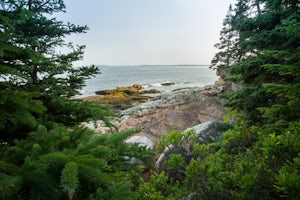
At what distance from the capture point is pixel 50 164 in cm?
137

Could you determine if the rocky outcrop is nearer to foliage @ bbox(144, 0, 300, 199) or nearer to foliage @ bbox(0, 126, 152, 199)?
foliage @ bbox(144, 0, 300, 199)

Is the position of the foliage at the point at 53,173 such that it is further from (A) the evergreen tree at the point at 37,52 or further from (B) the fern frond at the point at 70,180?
(A) the evergreen tree at the point at 37,52

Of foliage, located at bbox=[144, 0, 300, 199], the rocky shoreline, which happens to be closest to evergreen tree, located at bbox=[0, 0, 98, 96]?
foliage, located at bbox=[144, 0, 300, 199]

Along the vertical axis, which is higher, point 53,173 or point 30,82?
point 30,82

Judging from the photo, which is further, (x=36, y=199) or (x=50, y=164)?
(x=50, y=164)

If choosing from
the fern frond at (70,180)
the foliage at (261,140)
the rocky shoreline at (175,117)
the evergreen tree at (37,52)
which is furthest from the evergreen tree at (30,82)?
the rocky shoreline at (175,117)

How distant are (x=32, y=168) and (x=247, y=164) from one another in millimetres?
2310

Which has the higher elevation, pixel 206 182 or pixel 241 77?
pixel 241 77

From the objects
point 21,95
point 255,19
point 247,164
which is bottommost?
point 247,164

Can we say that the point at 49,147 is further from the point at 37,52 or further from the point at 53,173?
the point at 37,52

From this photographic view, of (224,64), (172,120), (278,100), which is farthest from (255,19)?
(224,64)

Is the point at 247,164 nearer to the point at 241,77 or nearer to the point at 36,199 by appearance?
the point at 36,199

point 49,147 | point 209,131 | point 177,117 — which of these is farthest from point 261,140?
point 177,117

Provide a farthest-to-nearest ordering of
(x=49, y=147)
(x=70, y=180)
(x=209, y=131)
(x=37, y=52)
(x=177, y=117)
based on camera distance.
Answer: (x=177, y=117)
(x=209, y=131)
(x=37, y=52)
(x=49, y=147)
(x=70, y=180)
